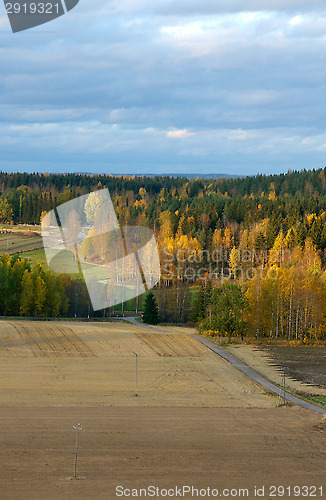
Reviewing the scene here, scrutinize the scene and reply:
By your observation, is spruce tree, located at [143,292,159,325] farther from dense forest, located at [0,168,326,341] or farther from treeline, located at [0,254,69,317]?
treeline, located at [0,254,69,317]

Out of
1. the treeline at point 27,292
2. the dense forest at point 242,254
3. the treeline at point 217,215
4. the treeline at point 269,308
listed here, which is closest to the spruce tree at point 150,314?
the dense forest at point 242,254

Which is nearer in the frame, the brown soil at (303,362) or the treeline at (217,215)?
the brown soil at (303,362)

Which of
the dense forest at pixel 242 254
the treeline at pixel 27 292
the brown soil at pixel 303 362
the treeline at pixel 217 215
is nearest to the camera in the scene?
the brown soil at pixel 303 362

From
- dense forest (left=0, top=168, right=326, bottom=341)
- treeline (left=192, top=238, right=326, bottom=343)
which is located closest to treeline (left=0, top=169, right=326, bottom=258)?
dense forest (left=0, top=168, right=326, bottom=341)

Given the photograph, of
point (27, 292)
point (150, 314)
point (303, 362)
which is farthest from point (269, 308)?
point (27, 292)

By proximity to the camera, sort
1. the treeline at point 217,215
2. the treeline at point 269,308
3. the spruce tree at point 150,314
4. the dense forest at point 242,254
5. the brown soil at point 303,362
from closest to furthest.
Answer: the brown soil at point 303,362
the treeline at point 269,308
the dense forest at point 242,254
the spruce tree at point 150,314
the treeline at point 217,215

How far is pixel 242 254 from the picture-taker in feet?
382

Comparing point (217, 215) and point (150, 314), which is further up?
point (217, 215)

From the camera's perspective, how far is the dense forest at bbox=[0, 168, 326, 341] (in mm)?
73250

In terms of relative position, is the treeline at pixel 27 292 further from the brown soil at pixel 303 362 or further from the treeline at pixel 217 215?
the treeline at pixel 217 215

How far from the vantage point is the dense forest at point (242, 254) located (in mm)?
73250

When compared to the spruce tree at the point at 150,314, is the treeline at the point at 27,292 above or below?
above

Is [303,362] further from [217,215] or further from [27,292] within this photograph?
[217,215]

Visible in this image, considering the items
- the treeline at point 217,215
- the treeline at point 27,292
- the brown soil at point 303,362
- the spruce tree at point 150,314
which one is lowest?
the brown soil at point 303,362
